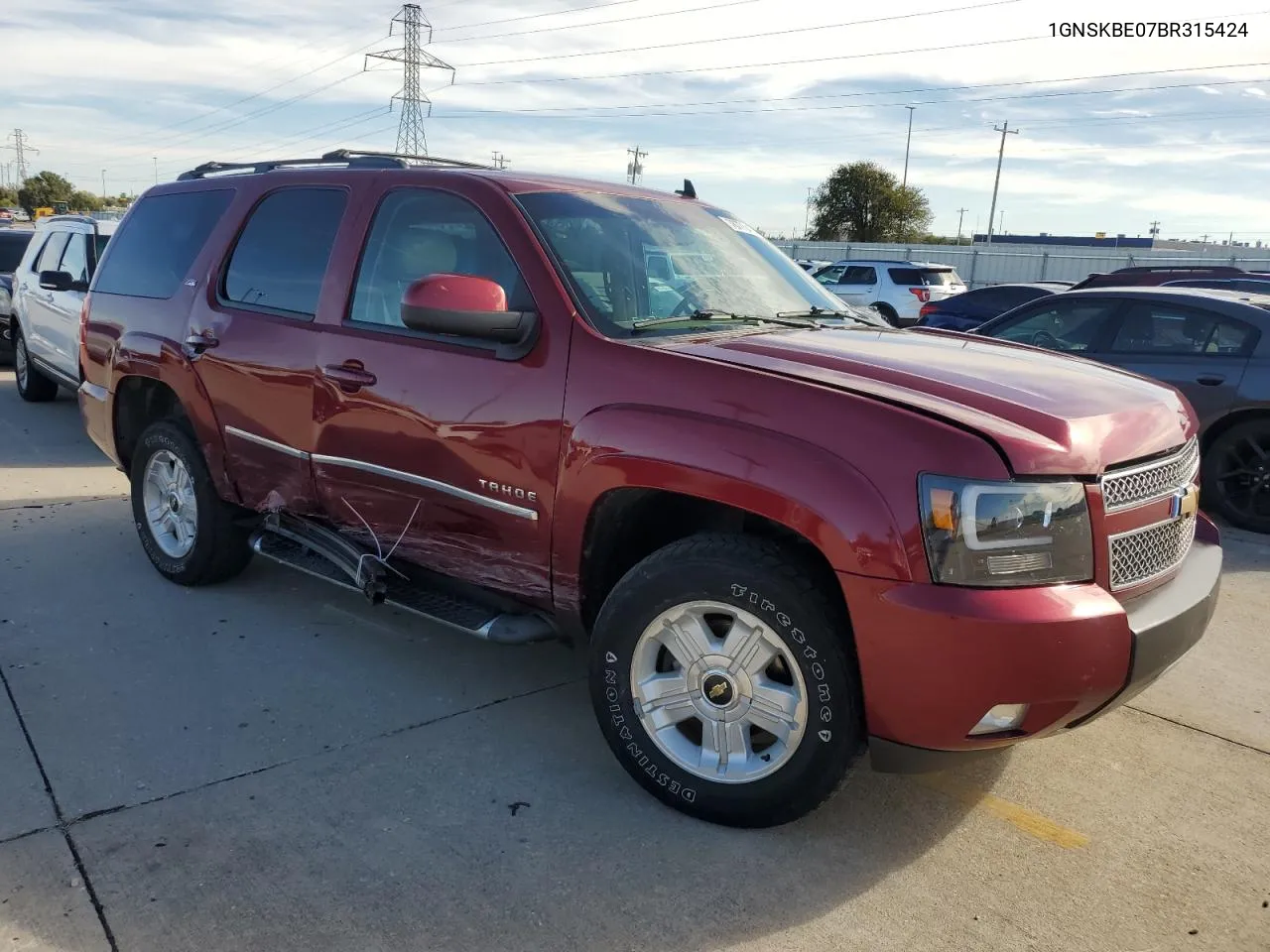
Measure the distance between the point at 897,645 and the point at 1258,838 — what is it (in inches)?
59.4

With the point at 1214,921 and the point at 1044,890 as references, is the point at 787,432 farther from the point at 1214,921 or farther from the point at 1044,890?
the point at 1214,921

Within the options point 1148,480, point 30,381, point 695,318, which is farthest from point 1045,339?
point 30,381

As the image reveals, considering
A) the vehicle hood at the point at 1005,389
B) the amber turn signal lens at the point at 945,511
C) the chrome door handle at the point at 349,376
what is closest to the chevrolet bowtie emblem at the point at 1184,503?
the vehicle hood at the point at 1005,389

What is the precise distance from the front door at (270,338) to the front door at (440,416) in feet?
0.53

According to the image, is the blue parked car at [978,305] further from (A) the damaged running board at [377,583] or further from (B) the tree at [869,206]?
(B) the tree at [869,206]

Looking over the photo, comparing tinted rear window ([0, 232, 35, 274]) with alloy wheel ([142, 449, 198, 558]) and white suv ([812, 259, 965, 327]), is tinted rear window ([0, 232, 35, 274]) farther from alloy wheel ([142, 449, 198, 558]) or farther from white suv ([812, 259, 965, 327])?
white suv ([812, 259, 965, 327])

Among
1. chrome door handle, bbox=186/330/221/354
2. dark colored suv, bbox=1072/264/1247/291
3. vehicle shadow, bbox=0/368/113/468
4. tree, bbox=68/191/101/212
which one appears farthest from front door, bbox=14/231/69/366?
tree, bbox=68/191/101/212

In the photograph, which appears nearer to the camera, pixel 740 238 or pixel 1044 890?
pixel 1044 890

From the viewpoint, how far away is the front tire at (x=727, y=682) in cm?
281

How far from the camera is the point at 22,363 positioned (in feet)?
34.6

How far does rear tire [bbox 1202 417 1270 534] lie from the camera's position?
6941 millimetres

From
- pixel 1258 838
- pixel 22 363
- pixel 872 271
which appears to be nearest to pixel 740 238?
pixel 1258 838

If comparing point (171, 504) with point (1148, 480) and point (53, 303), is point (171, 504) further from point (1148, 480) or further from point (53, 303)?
point (53, 303)

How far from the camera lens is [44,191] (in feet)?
275
